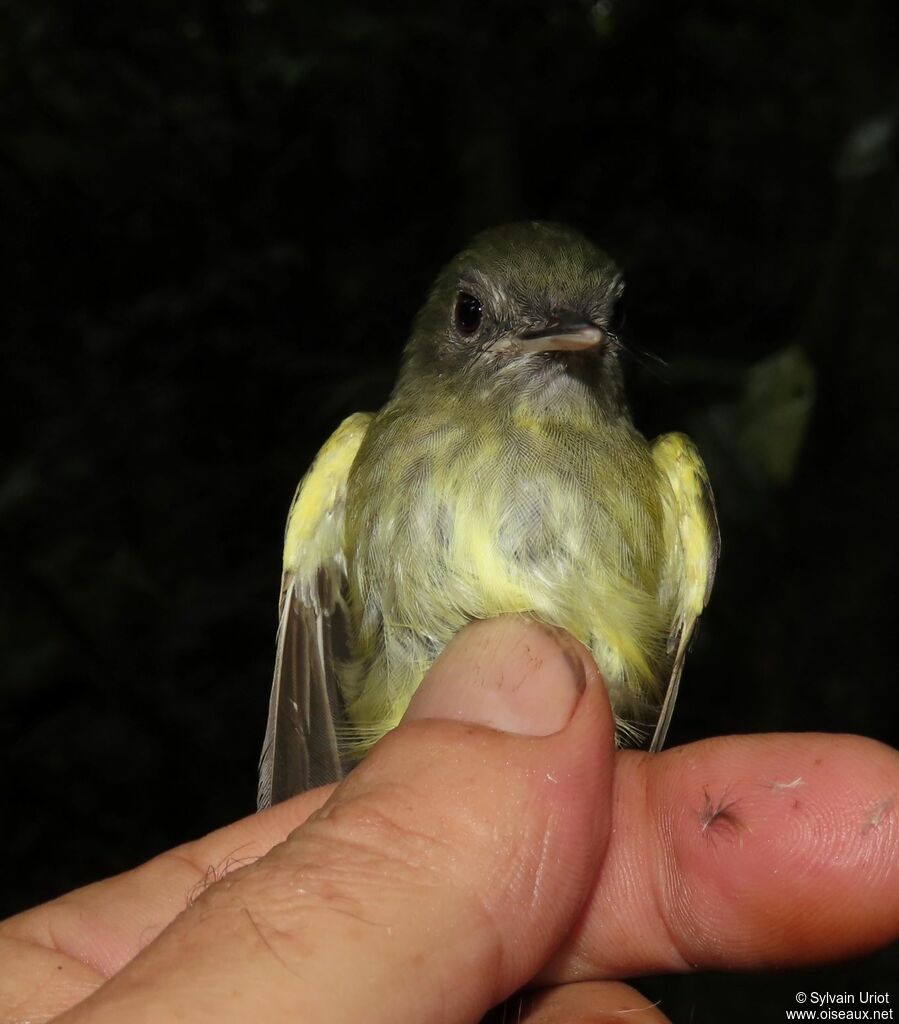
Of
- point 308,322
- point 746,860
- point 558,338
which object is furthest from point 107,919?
point 308,322

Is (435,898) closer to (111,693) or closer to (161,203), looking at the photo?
(111,693)

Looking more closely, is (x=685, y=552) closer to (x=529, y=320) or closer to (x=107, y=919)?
(x=529, y=320)

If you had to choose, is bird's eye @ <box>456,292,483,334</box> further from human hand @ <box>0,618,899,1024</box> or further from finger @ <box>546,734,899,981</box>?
finger @ <box>546,734,899,981</box>

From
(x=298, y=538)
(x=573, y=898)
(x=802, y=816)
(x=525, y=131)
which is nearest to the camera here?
(x=573, y=898)

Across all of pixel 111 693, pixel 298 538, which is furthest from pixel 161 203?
pixel 298 538

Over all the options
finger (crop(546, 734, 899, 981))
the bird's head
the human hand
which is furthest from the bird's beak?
finger (crop(546, 734, 899, 981))

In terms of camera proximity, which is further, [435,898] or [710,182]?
[710,182]
